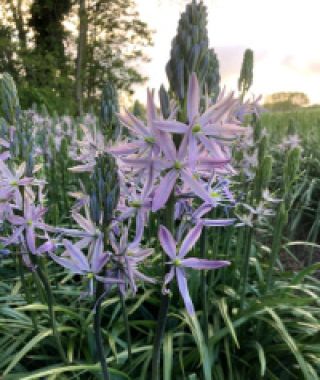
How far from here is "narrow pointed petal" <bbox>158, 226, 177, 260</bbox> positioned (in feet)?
4.16

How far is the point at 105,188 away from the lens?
4.40 feet

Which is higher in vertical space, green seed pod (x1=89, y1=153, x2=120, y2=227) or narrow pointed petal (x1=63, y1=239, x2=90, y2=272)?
green seed pod (x1=89, y1=153, x2=120, y2=227)

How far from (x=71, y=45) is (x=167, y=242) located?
2397cm

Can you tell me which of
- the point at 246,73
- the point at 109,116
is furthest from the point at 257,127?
the point at 109,116

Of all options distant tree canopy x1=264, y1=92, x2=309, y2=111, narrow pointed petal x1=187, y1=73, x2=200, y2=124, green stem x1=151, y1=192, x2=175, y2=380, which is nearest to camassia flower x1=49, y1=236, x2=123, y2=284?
green stem x1=151, y1=192, x2=175, y2=380

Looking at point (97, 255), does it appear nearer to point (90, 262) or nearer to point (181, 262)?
point (90, 262)

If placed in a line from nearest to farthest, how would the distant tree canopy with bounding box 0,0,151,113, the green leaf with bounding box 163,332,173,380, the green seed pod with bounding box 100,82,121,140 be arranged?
the green seed pod with bounding box 100,82,121,140, the green leaf with bounding box 163,332,173,380, the distant tree canopy with bounding box 0,0,151,113

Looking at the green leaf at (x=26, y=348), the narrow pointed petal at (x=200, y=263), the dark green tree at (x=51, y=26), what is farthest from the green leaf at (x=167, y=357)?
the dark green tree at (x=51, y=26)

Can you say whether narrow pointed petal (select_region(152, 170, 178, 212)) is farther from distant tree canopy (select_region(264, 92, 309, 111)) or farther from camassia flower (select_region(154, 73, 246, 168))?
distant tree canopy (select_region(264, 92, 309, 111))

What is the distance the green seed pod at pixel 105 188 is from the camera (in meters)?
1.34

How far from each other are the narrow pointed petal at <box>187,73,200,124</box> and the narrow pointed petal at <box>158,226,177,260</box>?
1.25 ft

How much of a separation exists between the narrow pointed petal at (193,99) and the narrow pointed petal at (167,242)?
38 centimetres

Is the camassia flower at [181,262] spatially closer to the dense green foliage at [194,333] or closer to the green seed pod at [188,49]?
the green seed pod at [188,49]

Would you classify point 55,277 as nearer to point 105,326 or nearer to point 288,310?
point 105,326
